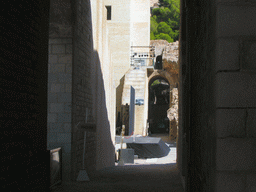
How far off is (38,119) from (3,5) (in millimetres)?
1615

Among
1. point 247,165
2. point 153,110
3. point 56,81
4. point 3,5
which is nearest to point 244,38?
point 247,165

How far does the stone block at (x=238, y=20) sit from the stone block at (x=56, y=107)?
4633 mm

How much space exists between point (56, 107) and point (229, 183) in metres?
4.76

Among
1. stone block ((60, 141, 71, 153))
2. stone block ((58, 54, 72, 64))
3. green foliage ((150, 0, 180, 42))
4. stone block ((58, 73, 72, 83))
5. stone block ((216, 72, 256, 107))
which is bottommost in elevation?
stone block ((60, 141, 71, 153))

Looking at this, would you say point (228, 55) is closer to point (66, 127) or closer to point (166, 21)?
point (66, 127)

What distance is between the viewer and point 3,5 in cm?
326

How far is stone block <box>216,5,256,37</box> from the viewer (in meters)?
2.03

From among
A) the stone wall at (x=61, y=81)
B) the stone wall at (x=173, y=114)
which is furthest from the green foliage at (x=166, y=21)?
the stone wall at (x=61, y=81)

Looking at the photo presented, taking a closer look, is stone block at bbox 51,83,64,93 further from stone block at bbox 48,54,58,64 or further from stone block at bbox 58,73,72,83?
stone block at bbox 48,54,58,64

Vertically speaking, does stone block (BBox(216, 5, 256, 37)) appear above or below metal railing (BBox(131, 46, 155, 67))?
below

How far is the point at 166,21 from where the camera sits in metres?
39.8

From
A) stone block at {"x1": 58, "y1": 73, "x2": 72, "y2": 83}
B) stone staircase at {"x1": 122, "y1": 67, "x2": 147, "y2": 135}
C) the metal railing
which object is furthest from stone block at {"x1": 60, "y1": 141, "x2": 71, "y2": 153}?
the metal railing

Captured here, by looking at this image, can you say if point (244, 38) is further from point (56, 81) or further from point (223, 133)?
point (56, 81)

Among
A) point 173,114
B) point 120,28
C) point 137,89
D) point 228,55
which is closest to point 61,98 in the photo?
point 228,55
